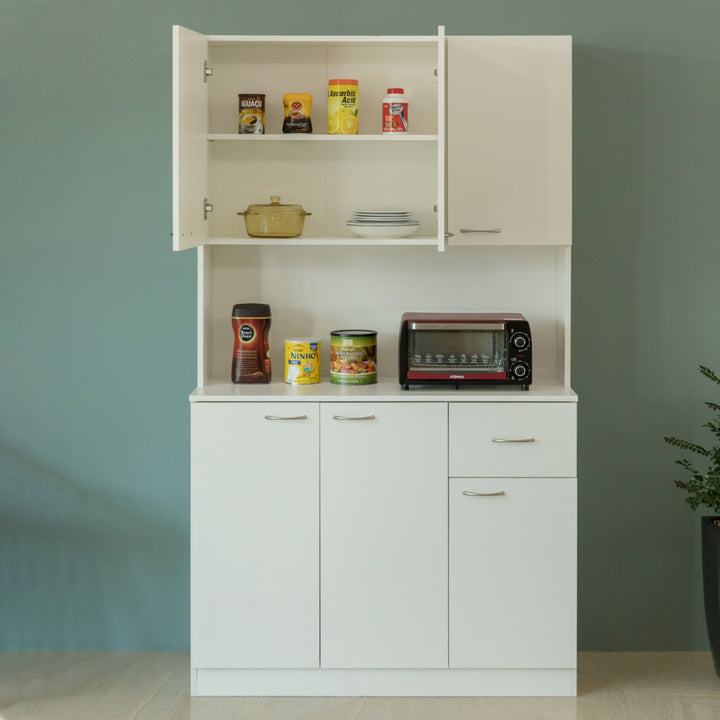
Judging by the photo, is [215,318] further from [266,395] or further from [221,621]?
[221,621]

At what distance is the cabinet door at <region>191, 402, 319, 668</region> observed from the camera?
2.82 meters

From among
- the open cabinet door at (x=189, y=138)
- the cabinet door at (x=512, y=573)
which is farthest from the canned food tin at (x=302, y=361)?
the cabinet door at (x=512, y=573)

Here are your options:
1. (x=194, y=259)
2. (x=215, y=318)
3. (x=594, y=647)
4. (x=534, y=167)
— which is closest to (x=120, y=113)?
(x=194, y=259)

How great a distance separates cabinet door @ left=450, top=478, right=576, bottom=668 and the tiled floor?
0.43 ft

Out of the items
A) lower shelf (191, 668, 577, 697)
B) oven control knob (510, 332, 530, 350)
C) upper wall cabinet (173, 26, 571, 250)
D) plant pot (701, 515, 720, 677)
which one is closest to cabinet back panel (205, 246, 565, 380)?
upper wall cabinet (173, 26, 571, 250)

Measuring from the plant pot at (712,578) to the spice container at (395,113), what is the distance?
1532mm

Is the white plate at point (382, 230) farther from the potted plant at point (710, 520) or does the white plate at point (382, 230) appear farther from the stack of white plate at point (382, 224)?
the potted plant at point (710, 520)

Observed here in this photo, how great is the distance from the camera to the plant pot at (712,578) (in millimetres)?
2941

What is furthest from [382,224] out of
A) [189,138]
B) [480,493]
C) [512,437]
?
[480,493]

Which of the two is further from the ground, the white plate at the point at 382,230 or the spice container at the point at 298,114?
the spice container at the point at 298,114

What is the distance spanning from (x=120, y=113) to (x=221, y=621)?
161 centimetres

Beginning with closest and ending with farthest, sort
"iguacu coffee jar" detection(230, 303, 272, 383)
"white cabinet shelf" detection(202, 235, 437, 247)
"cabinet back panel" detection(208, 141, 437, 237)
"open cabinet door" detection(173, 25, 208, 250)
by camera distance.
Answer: "open cabinet door" detection(173, 25, 208, 250) < "white cabinet shelf" detection(202, 235, 437, 247) < "iguacu coffee jar" detection(230, 303, 272, 383) < "cabinet back panel" detection(208, 141, 437, 237)

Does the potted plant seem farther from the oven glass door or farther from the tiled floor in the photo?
the oven glass door

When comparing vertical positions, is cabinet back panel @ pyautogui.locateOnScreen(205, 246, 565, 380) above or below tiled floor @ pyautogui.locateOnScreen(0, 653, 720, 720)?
above
